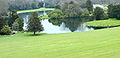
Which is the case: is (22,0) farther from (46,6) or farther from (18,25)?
(18,25)

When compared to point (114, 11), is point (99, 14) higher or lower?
lower

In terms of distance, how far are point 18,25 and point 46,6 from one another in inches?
3363

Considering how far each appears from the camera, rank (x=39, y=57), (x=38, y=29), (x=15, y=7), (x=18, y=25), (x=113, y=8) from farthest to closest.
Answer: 1. (x=15, y=7)
2. (x=113, y=8)
3. (x=18, y=25)
4. (x=38, y=29)
5. (x=39, y=57)

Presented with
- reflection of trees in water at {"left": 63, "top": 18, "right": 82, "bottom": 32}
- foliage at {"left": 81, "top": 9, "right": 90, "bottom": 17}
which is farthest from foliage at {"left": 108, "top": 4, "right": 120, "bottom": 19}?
foliage at {"left": 81, "top": 9, "right": 90, "bottom": 17}

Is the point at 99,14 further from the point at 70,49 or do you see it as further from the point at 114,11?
the point at 70,49

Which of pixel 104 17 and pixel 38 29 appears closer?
pixel 38 29

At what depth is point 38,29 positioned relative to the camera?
4041 centimetres

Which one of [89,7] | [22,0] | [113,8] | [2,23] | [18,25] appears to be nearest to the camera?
[2,23]

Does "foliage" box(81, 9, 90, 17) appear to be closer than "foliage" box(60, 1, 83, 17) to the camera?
No

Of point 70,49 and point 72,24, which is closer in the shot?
point 70,49

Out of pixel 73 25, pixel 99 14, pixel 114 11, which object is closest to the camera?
pixel 73 25

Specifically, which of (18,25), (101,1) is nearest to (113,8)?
(18,25)

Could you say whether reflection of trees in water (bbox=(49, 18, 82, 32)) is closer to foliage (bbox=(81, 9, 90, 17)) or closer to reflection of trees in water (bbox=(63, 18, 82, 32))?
reflection of trees in water (bbox=(63, 18, 82, 32))

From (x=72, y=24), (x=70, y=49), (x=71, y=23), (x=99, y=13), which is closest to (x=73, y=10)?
(x=99, y=13)
